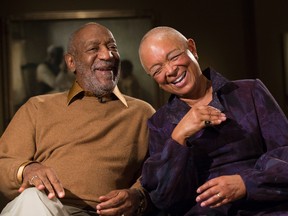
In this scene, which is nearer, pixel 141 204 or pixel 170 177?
pixel 170 177

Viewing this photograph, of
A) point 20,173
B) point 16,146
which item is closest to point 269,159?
point 20,173

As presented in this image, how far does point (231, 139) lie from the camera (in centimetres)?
205

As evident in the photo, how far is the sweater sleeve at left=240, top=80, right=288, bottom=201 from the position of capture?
6.15ft

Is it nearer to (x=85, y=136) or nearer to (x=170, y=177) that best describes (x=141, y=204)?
(x=170, y=177)

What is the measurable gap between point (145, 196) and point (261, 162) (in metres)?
0.56

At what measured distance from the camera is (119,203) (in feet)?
7.00

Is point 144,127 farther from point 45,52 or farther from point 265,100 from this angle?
point 45,52

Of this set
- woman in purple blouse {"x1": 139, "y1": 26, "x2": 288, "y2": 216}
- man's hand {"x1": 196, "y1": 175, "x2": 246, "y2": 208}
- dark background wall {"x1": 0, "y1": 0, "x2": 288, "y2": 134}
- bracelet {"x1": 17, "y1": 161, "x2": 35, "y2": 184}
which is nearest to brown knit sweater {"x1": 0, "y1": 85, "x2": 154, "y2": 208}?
bracelet {"x1": 17, "y1": 161, "x2": 35, "y2": 184}

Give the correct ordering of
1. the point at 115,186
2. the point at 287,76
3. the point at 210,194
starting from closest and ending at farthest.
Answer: the point at 210,194
the point at 115,186
the point at 287,76

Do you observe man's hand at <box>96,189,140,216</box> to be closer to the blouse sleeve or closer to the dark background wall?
the blouse sleeve

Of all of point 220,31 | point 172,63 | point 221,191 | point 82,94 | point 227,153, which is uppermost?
point 220,31

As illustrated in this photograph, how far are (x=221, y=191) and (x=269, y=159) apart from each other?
25 cm

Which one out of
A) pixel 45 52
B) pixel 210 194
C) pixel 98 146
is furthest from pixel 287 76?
pixel 210 194

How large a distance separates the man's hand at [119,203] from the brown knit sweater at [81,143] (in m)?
0.23
